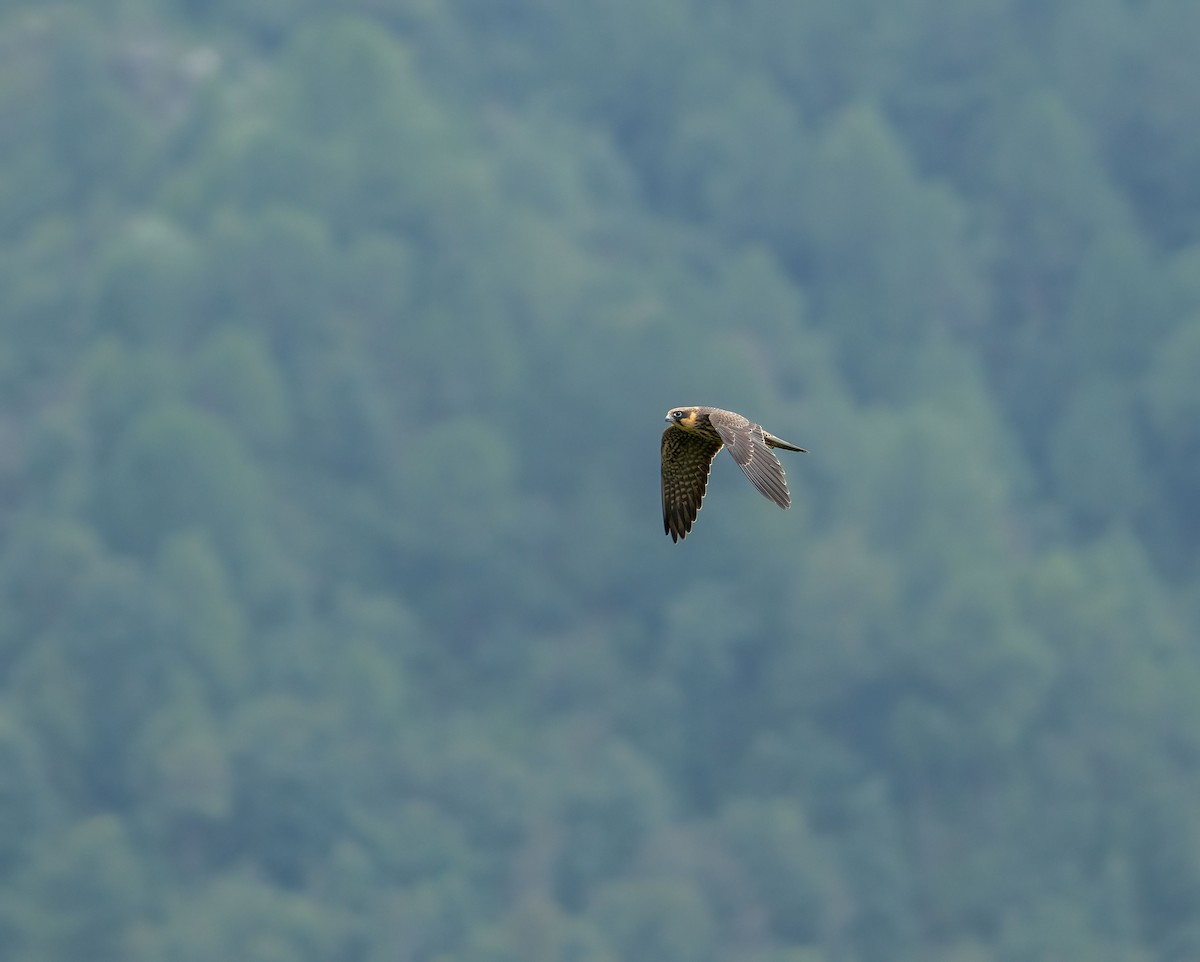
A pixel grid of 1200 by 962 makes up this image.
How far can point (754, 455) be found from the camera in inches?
536

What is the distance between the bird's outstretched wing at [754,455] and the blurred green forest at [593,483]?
44107 millimetres

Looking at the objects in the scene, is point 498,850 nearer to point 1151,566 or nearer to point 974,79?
point 1151,566

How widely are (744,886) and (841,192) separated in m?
37.7

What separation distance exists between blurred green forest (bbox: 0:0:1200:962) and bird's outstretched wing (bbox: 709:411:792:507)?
44.1m

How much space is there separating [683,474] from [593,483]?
62.4 meters

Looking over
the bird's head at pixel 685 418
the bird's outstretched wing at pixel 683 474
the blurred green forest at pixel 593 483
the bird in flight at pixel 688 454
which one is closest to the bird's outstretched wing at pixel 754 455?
the bird in flight at pixel 688 454

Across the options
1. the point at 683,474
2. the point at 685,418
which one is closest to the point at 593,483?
the point at 683,474

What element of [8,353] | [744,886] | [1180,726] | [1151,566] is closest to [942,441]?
[1151,566]

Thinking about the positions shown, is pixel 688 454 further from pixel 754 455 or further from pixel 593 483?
pixel 593 483

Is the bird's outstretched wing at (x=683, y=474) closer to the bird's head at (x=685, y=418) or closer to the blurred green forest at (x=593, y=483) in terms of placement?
the bird's head at (x=685, y=418)

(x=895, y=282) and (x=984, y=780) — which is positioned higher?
(x=895, y=282)

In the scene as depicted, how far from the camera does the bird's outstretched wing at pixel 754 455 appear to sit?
1293cm

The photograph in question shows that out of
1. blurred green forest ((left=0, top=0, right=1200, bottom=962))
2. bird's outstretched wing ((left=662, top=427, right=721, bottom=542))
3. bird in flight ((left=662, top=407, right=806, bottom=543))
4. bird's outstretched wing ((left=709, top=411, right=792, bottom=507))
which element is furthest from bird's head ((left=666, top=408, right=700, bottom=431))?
blurred green forest ((left=0, top=0, right=1200, bottom=962))

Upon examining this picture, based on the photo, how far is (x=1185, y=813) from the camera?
65.8 metres
